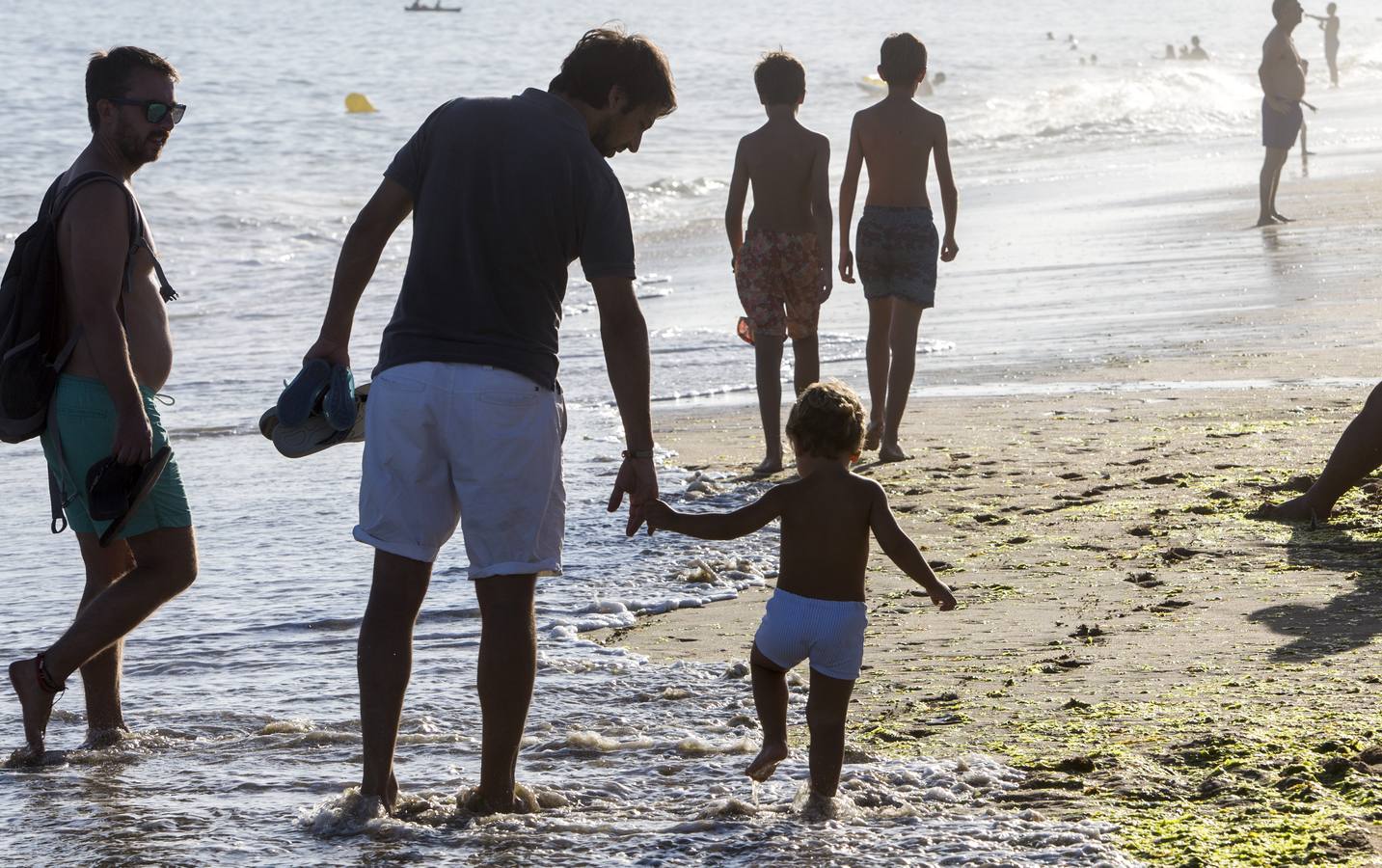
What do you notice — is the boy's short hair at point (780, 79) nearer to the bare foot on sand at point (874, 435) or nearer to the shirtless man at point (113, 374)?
the bare foot on sand at point (874, 435)

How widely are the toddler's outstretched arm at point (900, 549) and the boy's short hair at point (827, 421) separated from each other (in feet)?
0.44

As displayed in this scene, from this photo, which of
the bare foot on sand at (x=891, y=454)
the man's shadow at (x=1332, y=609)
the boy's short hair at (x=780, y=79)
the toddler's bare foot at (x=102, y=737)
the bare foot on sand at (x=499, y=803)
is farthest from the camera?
the bare foot on sand at (x=891, y=454)

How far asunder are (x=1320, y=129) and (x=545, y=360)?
2806 cm

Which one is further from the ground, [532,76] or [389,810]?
[532,76]

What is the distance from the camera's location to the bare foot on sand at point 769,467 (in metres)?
7.41

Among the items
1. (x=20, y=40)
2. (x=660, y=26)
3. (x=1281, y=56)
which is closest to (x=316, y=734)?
(x=1281, y=56)

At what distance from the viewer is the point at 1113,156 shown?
89.9 feet

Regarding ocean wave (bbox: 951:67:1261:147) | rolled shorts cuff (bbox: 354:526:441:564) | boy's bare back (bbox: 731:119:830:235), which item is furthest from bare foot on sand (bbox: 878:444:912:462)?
ocean wave (bbox: 951:67:1261:147)

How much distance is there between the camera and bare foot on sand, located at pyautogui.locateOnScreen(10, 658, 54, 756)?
423 cm

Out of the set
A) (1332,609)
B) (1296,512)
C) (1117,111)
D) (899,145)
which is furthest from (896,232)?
(1117,111)

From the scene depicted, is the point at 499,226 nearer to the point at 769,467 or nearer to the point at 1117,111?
the point at 769,467

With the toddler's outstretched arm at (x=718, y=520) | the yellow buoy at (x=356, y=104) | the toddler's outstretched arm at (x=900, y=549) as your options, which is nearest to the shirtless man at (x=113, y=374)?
the toddler's outstretched arm at (x=718, y=520)

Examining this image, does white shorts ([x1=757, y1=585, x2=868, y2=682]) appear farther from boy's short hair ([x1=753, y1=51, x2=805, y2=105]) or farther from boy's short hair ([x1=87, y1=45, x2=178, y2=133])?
boy's short hair ([x1=753, y1=51, x2=805, y2=105])

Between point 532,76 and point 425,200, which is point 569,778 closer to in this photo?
point 425,200
